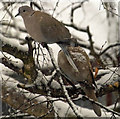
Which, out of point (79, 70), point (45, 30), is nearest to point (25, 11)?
point (45, 30)

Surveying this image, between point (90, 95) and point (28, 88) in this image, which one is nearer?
point (90, 95)

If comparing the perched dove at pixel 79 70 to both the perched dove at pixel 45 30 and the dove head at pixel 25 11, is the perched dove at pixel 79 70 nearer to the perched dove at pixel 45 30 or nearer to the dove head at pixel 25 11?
the perched dove at pixel 45 30

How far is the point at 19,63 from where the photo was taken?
193cm

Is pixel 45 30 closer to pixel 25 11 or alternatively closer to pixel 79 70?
pixel 25 11

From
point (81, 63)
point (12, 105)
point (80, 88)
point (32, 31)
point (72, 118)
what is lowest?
point (72, 118)

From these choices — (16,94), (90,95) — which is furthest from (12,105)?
(90,95)

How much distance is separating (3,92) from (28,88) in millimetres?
383

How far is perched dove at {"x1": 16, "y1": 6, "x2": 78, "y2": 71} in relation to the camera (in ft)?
4.26

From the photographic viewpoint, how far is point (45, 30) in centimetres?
132

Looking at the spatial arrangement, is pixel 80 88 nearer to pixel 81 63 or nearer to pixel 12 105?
pixel 81 63

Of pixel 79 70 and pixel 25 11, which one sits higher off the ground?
pixel 25 11

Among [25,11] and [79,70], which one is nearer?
[25,11]

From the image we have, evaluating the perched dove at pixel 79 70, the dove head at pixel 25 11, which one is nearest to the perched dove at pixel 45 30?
the dove head at pixel 25 11

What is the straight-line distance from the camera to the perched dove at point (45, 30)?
1.30 meters
